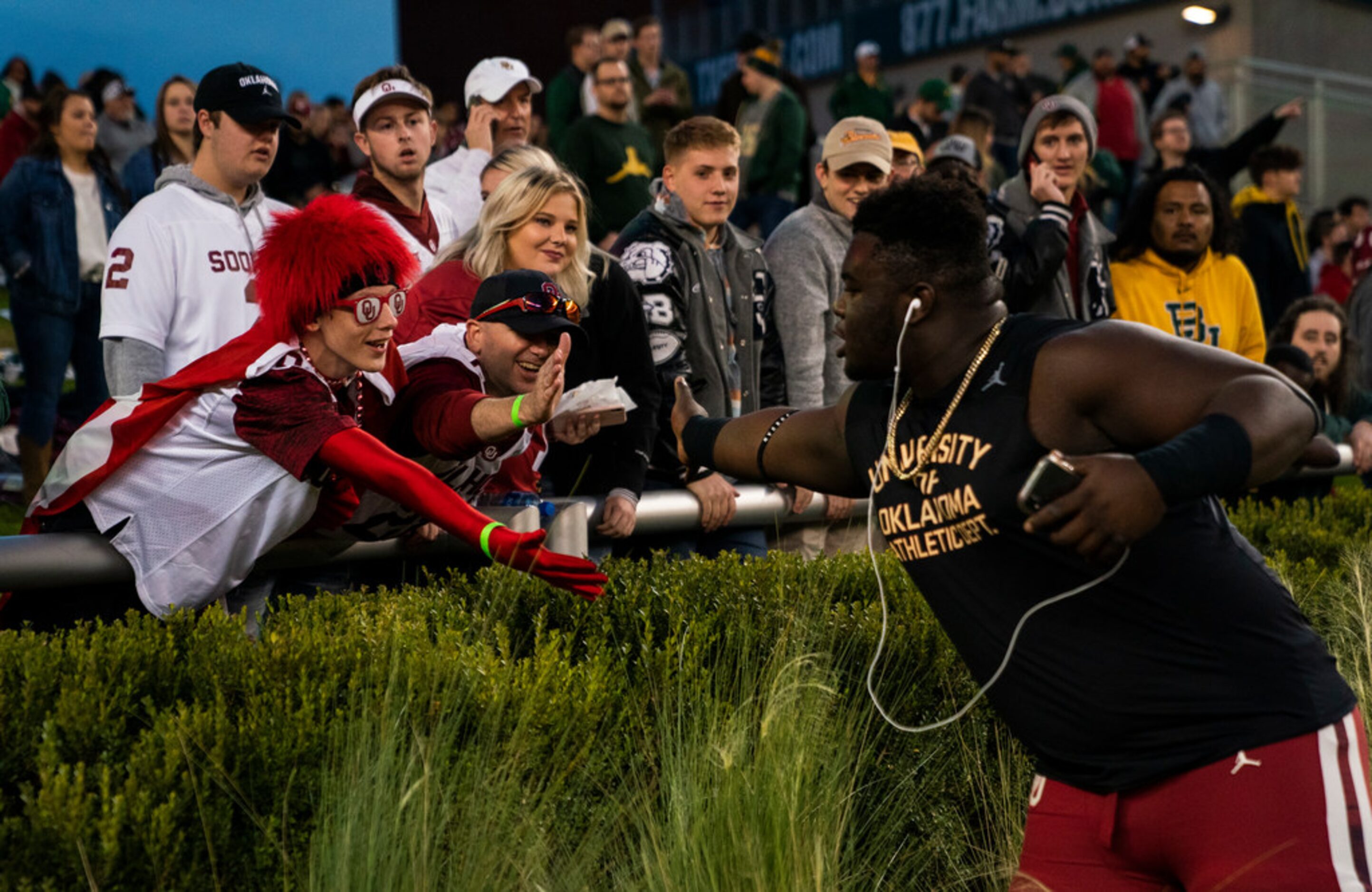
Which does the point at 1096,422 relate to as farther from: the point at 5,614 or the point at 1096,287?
the point at 1096,287

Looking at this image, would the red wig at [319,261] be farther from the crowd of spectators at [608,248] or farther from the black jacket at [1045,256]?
the black jacket at [1045,256]

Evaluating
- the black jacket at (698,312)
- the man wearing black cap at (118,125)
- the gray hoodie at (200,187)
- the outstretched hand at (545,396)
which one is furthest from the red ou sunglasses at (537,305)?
the man wearing black cap at (118,125)

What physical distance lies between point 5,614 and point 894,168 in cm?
546

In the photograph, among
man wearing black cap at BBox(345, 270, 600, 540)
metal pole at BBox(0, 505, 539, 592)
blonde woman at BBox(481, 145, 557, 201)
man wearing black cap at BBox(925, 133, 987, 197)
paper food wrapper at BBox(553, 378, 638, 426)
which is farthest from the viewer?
man wearing black cap at BBox(925, 133, 987, 197)

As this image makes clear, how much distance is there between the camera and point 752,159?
11.7 meters

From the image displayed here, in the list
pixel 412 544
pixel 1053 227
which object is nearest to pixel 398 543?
pixel 412 544

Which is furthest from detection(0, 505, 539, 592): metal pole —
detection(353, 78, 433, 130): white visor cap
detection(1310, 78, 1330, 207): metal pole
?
detection(1310, 78, 1330, 207): metal pole

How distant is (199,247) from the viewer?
18.3 ft

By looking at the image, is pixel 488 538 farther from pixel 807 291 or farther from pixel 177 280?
pixel 807 291

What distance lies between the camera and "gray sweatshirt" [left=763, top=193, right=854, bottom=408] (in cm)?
695

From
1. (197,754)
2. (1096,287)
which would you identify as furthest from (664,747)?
(1096,287)

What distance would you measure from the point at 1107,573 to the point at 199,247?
380 cm

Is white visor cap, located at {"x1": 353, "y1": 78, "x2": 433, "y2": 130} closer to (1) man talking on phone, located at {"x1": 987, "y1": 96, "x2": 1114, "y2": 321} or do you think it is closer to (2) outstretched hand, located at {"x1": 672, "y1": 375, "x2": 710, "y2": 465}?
(1) man talking on phone, located at {"x1": 987, "y1": 96, "x2": 1114, "y2": 321}

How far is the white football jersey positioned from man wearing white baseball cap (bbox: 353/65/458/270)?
3.26 ft
